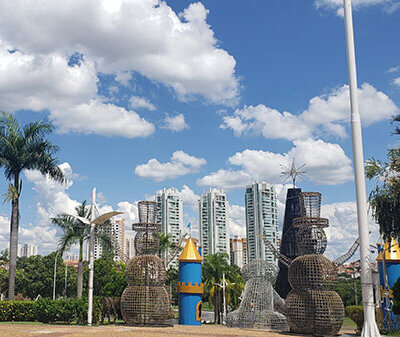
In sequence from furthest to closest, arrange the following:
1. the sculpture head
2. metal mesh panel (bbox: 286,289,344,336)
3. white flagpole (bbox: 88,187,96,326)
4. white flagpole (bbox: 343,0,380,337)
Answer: the sculpture head → white flagpole (bbox: 88,187,96,326) → metal mesh panel (bbox: 286,289,344,336) → white flagpole (bbox: 343,0,380,337)

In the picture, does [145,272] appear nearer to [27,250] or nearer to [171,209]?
[171,209]

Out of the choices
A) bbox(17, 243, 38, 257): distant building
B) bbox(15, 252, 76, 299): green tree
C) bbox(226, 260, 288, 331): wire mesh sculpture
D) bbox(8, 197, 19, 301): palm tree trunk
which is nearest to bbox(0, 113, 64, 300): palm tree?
bbox(8, 197, 19, 301): palm tree trunk

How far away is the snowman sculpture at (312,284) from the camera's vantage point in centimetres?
1897

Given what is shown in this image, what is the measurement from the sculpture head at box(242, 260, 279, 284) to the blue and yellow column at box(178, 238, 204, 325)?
289cm

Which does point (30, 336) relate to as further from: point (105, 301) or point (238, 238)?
point (238, 238)

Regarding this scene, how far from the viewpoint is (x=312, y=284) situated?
1947cm

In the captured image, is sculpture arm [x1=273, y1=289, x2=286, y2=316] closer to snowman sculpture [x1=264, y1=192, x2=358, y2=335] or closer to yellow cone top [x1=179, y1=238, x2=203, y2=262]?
yellow cone top [x1=179, y1=238, x2=203, y2=262]

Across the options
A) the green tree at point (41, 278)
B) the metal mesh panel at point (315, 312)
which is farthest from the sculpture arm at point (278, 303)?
the green tree at point (41, 278)

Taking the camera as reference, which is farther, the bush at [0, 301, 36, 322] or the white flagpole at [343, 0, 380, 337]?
the bush at [0, 301, 36, 322]

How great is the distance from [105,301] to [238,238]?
85.0 meters

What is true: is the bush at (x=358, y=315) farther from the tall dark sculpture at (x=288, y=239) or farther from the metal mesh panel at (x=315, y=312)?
the tall dark sculpture at (x=288, y=239)

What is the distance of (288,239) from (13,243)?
66.6 ft

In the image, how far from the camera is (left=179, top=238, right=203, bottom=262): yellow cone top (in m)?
27.3

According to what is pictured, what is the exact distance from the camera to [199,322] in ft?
89.0
